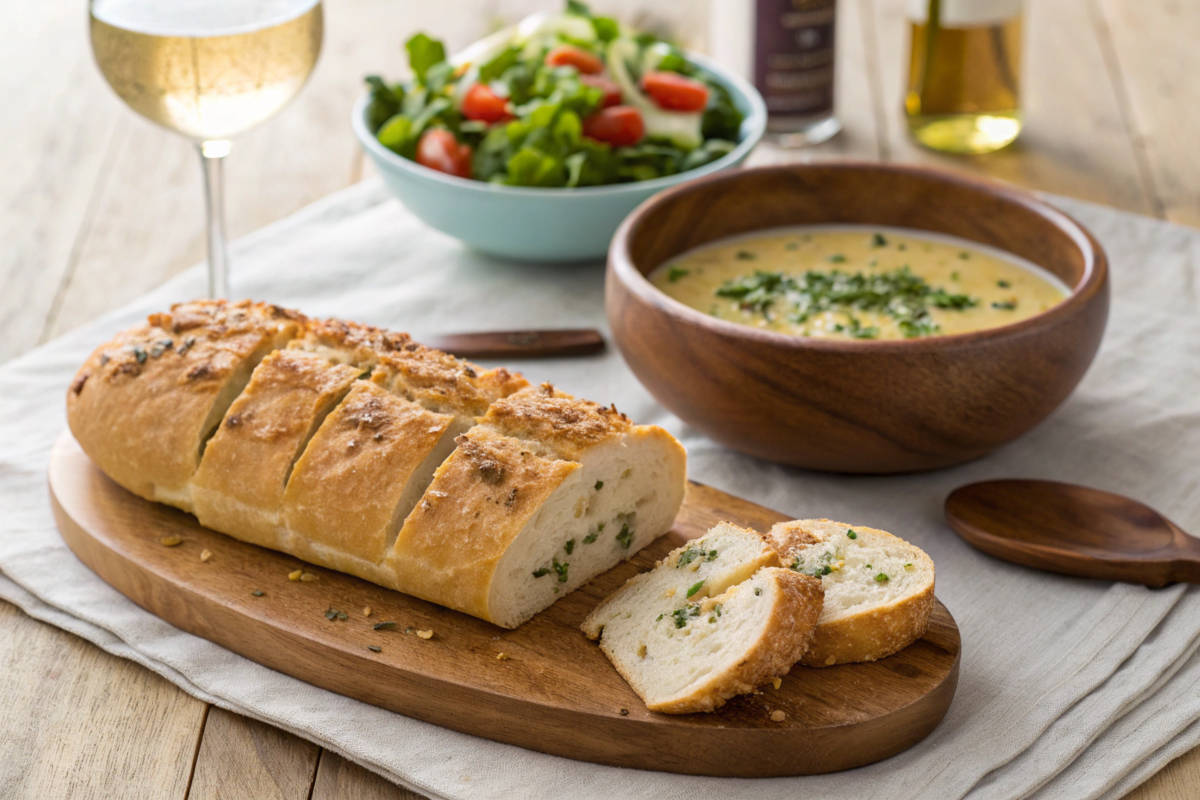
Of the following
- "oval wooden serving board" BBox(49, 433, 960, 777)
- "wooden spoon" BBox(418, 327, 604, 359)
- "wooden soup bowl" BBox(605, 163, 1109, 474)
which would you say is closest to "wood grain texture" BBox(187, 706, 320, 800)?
"oval wooden serving board" BBox(49, 433, 960, 777)

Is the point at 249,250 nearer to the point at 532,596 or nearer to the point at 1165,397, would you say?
the point at 532,596

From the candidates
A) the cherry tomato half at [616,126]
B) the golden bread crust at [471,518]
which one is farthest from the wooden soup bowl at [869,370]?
the cherry tomato half at [616,126]

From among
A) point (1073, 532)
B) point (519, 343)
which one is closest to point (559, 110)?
point (519, 343)

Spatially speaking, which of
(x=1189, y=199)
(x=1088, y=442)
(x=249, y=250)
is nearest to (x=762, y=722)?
(x=1088, y=442)

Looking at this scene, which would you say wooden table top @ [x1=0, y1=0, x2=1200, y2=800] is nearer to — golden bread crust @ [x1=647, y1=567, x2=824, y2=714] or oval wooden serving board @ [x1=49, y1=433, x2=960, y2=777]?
oval wooden serving board @ [x1=49, y1=433, x2=960, y2=777]

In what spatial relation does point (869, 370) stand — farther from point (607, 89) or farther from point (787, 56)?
point (787, 56)
